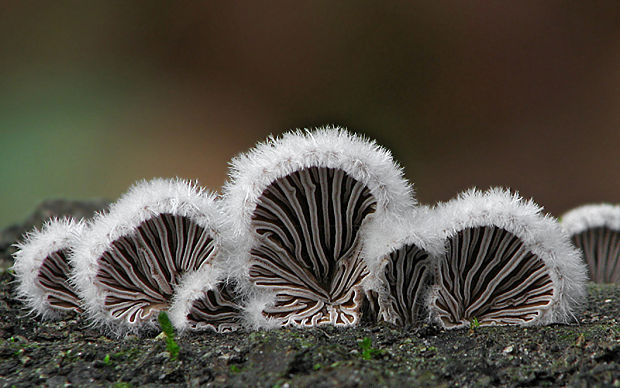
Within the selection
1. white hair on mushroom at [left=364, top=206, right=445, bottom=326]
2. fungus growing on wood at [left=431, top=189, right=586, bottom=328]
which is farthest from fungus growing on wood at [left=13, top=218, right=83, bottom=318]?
fungus growing on wood at [left=431, top=189, right=586, bottom=328]

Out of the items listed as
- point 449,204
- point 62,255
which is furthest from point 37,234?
point 449,204

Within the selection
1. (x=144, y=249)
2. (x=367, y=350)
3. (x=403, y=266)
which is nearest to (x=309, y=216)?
(x=403, y=266)

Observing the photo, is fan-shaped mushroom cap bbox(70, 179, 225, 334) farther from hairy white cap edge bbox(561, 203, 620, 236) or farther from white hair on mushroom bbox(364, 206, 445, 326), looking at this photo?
hairy white cap edge bbox(561, 203, 620, 236)

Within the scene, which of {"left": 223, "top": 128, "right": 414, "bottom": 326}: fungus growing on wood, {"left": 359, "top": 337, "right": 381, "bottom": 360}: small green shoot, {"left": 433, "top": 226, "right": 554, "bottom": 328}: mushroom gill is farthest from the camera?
{"left": 433, "top": 226, "right": 554, "bottom": 328}: mushroom gill

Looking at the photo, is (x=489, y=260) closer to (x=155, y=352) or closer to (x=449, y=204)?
(x=449, y=204)

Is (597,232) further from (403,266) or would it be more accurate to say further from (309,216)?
(309,216)

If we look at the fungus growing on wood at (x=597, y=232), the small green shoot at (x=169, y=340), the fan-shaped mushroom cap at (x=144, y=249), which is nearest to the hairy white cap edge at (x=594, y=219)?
the fungus growing on wood at (x=597, y=232)
